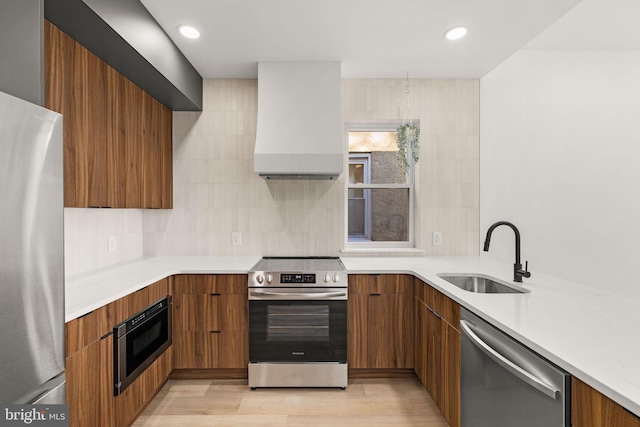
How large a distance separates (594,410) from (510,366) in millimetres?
334

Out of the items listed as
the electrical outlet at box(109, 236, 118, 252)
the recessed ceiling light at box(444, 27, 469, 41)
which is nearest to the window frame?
the recessed ceiling light at box(444, 27, 469, 41)

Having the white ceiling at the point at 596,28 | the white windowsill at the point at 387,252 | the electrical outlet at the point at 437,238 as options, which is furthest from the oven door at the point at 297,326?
the white ceiling at the point at 596,28

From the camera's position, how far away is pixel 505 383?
4.33 ft

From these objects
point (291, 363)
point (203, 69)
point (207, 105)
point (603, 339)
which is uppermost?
point (203, 69)

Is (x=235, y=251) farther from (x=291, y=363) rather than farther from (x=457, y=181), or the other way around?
(x=457, y=181)

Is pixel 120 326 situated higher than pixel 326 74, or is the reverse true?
pixel 326 74

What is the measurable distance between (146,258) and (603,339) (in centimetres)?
305

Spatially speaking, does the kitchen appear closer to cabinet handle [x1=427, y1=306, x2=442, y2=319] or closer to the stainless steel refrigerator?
cabinet handle [x1=427, y1=306, x2=442, y2=319]

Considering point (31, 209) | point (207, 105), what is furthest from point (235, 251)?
point (31, 209)

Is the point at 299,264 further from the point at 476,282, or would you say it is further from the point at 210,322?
the point at 476,282

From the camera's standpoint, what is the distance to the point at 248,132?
302 centimetres

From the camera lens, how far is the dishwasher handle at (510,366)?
3.46 ft

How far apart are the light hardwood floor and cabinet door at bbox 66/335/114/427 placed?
0.50m

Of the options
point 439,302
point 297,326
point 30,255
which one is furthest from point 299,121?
point 30,255
